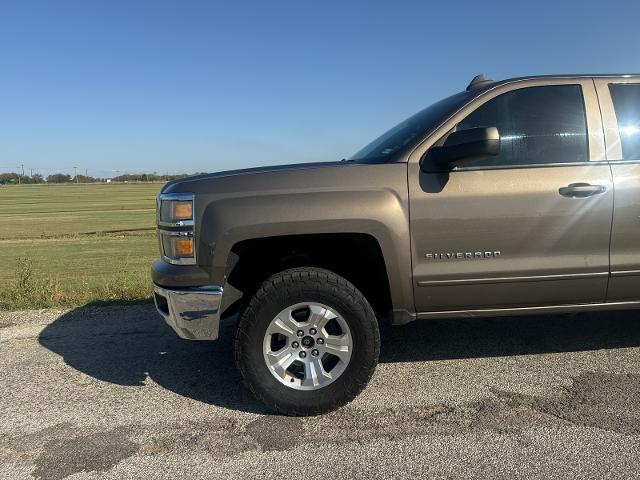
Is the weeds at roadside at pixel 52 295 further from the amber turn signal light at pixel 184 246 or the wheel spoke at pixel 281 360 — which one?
the wheel spoke at pixel 281 360

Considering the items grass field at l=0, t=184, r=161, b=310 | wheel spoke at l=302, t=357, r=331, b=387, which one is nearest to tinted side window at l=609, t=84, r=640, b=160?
wheel spoke at l=302, t=357, r=331, b=387

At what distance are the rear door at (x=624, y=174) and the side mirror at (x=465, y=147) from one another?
90 centimetres

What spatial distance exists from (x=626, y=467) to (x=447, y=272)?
4.44ft

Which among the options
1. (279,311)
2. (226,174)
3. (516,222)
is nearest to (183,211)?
(226,174)

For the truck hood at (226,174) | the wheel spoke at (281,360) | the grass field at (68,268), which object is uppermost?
the truck hood at (226,174)

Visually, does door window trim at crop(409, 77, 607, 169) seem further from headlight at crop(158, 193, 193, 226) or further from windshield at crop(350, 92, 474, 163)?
headlight at crop(158, 193, 193, 226)

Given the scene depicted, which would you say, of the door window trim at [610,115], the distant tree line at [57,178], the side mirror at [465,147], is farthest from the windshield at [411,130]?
the distant tree line at [57,178]

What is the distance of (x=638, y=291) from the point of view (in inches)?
135

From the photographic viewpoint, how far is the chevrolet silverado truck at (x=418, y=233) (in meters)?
3.17

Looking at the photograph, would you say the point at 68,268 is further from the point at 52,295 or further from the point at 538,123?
the point at 538,123

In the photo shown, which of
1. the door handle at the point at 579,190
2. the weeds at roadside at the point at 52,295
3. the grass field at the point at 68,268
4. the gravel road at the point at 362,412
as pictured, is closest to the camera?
the gravel road at the point at 362,412

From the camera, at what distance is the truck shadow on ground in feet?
12.5

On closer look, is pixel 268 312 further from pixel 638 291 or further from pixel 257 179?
pixel 638 291

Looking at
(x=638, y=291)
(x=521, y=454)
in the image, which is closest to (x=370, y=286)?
(x=521, y=454)
